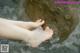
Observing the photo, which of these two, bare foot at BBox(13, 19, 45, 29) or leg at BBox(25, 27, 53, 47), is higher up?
bare foot at BBox(13, 19, 45, 29)

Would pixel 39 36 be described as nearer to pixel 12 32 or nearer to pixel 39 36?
pixel 39 36

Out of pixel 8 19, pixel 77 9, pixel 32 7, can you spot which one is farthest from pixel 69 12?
pixel 8 19

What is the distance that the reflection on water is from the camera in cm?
218

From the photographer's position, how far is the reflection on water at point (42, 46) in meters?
2.18

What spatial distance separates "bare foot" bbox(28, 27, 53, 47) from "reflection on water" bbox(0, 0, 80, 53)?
3cm

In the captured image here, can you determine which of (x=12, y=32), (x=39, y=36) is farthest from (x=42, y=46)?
(x=12, y=32)

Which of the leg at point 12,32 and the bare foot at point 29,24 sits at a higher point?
the bare foot at point 29,24

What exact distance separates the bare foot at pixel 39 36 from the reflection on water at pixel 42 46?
3cm

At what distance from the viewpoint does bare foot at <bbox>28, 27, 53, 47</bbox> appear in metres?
2.17

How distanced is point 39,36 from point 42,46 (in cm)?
Result: 6

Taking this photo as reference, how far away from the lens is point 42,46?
2188 millimetres

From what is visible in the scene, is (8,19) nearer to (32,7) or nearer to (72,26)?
(32,7)

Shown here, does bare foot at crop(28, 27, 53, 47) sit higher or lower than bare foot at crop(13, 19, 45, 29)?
lower

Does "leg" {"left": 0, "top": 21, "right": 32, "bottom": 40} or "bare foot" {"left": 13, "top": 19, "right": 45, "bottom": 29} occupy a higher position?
"bare foot" {"left": 13, "top": 19, "right": 45, "bottom": 29}
